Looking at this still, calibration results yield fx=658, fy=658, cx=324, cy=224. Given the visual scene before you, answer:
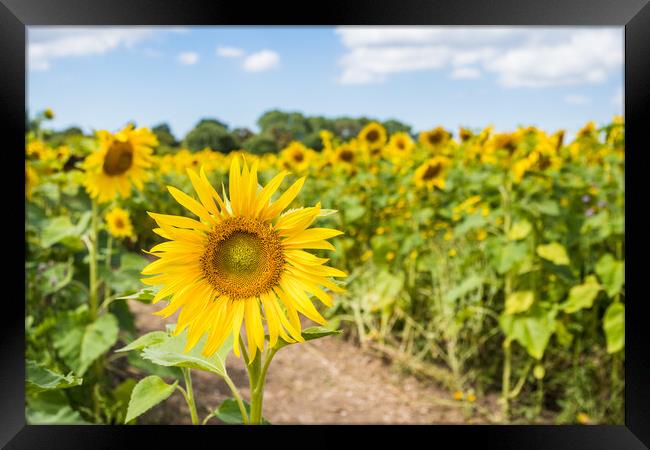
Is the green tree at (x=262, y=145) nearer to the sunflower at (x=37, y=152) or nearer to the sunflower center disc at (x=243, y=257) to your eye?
the sunflower at (x=37, y=152)

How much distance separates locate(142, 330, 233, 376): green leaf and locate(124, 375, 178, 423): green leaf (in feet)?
0.10

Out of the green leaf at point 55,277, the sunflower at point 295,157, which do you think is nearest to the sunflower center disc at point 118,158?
the green leaf at point 55,277

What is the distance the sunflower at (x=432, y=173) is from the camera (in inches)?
94.4

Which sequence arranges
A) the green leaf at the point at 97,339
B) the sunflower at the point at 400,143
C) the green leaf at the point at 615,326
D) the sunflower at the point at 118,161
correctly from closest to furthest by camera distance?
the sunflower at the point at 118,161 → the green leaf at the point at 97,339 → the green leaf at the point at 615,326 → the sunflower at the point at 400,143

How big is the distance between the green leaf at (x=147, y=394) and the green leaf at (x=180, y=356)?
0.03 meters

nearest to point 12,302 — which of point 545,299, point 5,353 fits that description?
point 5,353

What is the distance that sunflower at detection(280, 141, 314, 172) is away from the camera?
329 centimetres

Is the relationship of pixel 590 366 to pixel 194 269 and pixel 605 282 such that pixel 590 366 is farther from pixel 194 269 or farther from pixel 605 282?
pixel 194 269

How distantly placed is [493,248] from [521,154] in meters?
0.30

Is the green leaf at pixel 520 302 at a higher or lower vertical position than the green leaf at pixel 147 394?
lower

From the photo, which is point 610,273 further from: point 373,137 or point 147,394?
point 147,394

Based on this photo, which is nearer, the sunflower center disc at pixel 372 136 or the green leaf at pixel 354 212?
the green leaf at pixel 354 212

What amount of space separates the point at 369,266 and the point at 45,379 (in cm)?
240

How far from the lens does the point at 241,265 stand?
0.45 m
